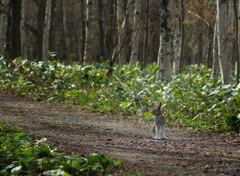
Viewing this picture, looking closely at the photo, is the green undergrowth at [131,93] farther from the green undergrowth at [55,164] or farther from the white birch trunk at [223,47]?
the green undergrowth at [55,164]

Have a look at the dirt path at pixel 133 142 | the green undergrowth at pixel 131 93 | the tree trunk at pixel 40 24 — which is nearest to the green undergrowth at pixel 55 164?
the dirt path at pixel 133 142

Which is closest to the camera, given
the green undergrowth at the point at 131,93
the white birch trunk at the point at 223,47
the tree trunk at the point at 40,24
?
the green undergrowth at the point at 131,93

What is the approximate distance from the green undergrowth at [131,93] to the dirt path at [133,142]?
433 millimetres

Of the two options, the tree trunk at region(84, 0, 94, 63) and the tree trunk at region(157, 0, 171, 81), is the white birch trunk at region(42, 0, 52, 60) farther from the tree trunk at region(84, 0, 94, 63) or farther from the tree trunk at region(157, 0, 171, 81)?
the tree trunk at region(157, 0, 171, 81)

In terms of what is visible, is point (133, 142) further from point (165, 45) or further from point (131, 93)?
point (165, 45)

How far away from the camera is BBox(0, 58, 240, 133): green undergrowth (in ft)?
Result: 23.1

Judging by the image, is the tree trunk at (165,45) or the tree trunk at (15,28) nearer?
the tree trunk at (165,45)

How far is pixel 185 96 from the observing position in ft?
27.6

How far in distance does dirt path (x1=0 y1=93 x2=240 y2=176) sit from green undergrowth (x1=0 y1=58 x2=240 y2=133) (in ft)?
1.42

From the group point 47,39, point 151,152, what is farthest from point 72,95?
point 47,39

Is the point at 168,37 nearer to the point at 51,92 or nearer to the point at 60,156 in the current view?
the point at 51,92

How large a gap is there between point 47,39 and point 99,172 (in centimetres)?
1919

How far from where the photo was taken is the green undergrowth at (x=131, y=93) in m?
7.03

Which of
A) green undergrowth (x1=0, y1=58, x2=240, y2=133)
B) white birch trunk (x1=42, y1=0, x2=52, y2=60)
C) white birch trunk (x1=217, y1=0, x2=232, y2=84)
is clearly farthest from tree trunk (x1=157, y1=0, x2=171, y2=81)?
white birch trunk (x1=42, y1=0, x2=52, y2=60)
